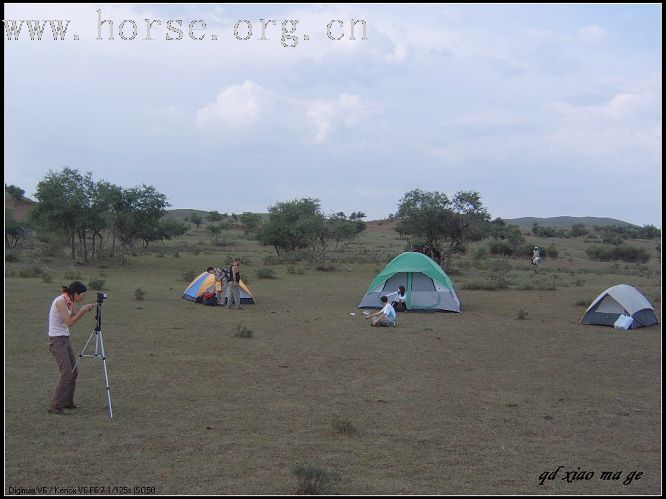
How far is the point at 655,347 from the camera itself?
15.2 meters

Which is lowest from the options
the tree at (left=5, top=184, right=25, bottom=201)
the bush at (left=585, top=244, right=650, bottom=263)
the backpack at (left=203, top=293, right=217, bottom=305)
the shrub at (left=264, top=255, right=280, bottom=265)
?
the backpack at (left=203, top=293, right=217, bottom=305)

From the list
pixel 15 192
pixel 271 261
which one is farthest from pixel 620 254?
pixel 15 192

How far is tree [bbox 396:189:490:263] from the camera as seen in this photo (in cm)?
3581

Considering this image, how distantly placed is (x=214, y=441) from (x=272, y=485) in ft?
4.97

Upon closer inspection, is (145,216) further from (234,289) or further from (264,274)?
(234,289)

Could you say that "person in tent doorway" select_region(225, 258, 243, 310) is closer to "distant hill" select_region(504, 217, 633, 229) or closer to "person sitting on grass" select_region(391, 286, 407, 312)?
"person sitting on grass" select_region(391, 286, 407, 312)

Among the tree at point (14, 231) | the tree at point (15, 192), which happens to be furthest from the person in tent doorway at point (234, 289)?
the tree at point (15, 192)

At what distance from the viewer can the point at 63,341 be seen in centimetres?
862

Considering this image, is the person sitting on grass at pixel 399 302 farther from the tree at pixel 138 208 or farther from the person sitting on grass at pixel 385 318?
the tree at pixel 138 208

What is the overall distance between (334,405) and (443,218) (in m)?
27.4

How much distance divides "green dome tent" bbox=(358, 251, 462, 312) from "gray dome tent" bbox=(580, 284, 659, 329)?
410 centimetres

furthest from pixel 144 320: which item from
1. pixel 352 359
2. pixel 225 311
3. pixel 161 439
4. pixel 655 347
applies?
pixel 655 347

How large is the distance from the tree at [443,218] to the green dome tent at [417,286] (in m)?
14.1

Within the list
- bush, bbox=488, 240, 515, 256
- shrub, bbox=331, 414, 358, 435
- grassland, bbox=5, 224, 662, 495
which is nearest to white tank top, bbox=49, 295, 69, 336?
grassland, bbox=5, 224, 662, 495
